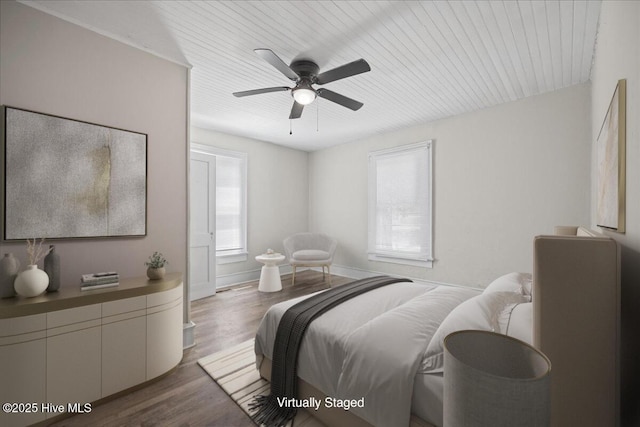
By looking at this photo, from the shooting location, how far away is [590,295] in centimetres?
98

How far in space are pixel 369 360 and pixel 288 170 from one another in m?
5.08

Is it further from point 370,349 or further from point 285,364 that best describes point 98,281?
point 370,349

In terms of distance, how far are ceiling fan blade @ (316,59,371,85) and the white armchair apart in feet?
10.8

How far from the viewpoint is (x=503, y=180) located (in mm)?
3750

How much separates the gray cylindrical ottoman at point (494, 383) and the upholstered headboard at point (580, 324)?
362 mm

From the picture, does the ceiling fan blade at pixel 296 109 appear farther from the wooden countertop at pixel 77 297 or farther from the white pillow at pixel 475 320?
the white pillow at pixel 475 320

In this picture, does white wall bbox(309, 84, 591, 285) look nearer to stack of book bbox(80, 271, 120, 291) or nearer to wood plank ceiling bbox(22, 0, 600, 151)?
wood plank ceiling bbox(22, 0, 600, 151)

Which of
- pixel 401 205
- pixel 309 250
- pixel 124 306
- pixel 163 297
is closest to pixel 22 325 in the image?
pixel 124 306

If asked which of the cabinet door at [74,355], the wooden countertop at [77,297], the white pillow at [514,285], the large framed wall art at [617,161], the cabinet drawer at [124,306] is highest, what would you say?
the large framed wall art at [617,161]

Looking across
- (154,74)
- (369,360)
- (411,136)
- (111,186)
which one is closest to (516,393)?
(369,360)

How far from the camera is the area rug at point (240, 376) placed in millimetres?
1781

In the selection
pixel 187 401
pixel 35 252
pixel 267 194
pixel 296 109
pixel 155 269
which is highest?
pixel 296 109

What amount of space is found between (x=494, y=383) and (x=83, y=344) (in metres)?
2.39

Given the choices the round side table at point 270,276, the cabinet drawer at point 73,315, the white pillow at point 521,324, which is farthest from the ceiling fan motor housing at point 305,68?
the round side table at point 270,276
